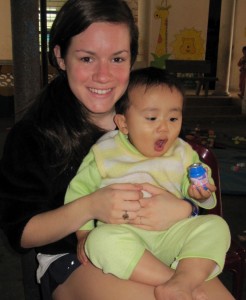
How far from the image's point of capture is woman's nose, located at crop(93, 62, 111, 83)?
1.84 meters

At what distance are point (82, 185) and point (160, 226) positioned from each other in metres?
0.39

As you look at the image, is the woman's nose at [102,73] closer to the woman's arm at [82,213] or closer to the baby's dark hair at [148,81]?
the baby's dark hair at [148,81]

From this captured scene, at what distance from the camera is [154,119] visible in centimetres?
184

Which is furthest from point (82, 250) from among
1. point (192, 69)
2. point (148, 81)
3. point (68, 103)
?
point (192, 69)

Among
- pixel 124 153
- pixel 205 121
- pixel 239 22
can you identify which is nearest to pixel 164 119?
pixel 124 153

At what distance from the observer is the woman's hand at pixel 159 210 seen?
169cm

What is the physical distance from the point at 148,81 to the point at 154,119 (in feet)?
0.63

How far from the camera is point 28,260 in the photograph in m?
2.49

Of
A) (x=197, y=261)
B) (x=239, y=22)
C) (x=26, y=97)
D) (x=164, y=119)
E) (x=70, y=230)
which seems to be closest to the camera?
(x=197, y=261)

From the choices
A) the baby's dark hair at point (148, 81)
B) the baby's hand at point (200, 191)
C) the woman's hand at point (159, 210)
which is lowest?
the woman's hand at point (159, 210)

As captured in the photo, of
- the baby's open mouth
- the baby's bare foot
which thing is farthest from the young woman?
the baby's open mouth

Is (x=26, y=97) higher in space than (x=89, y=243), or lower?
higher

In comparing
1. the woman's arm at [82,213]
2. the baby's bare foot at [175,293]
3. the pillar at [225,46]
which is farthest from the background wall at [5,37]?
the baby's bare foot at [175,293]

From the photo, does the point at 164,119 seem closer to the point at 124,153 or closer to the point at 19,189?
the point at 124,153
